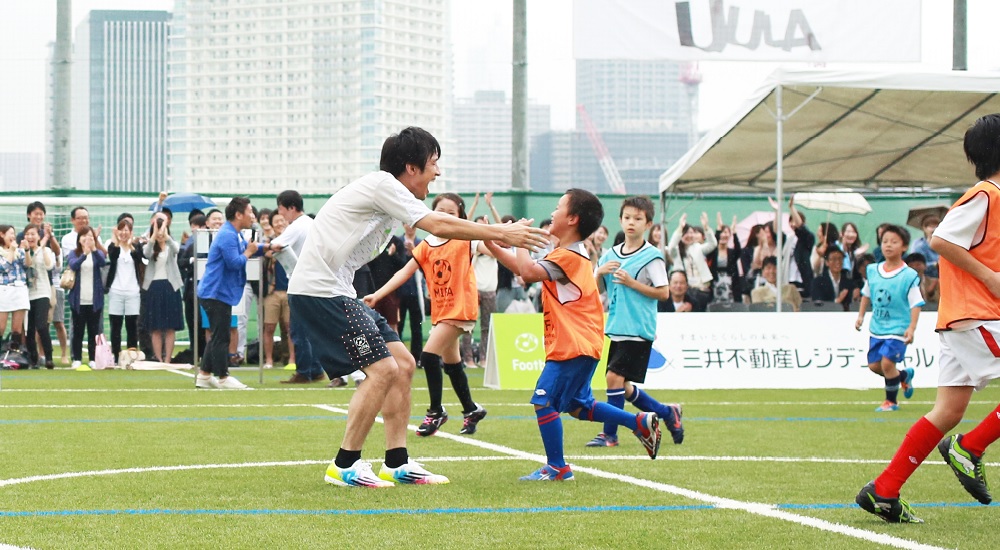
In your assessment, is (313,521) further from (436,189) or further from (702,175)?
(436,189)

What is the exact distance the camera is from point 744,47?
846 inches

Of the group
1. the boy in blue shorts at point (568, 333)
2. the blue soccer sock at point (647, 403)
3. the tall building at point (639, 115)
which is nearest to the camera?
the boy in blue shorts at point (568, 333)

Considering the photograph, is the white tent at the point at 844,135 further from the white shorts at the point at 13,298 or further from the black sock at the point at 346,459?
the black sock at the point at 346,459

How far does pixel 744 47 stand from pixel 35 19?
12.0m

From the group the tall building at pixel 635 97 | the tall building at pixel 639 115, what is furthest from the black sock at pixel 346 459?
the tall building at pixel 635 97

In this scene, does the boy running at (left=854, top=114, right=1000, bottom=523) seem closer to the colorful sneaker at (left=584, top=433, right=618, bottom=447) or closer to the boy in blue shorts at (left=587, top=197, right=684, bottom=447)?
the boy in blue shorts at (left=587, top=197, right=684, bottom=447)

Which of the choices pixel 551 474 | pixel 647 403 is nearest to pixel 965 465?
pixel 551 474

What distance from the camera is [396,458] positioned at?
7164mm

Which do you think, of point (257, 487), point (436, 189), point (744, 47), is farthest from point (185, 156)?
point (257, 487)

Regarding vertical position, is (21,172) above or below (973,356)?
above

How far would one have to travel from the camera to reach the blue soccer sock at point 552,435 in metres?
7.24

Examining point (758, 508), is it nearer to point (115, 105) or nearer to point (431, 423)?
point (431, 423)

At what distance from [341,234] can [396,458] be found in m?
1.27

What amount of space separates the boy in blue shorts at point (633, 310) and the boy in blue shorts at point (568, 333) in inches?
62.7
